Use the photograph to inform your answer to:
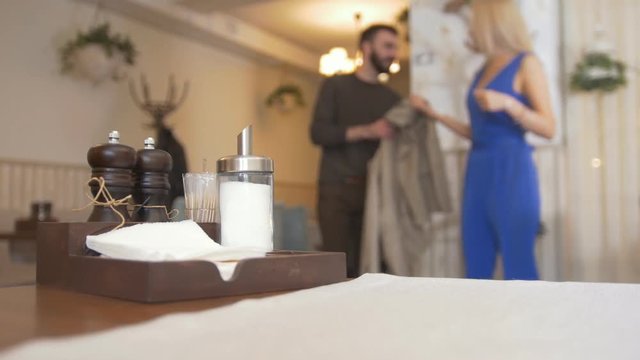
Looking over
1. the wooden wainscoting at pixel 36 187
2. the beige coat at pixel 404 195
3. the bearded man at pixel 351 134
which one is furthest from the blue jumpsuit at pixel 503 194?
the wooden wainscoting at pixel 36 187

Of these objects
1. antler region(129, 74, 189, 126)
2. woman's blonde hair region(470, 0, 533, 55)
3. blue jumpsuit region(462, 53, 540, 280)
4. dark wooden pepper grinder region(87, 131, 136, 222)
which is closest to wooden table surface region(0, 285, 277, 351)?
dark wooden pepper grinder region(87, 131, 136, 222)

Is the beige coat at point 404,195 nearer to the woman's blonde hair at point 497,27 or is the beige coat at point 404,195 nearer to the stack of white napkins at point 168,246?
the woman's blonde hair at point 497,27

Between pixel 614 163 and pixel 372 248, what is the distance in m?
1.17

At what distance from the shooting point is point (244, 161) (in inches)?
34.4

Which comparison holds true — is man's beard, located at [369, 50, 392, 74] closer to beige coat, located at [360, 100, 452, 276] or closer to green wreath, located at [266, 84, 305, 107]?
beige coat, located at [360, 100, 452, 276]

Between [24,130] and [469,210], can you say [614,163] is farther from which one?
[24,130]

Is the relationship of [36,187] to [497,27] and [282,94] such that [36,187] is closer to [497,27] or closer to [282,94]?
[282,94]

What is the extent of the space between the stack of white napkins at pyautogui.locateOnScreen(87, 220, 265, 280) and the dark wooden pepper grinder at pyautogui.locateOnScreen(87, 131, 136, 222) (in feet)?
0.25

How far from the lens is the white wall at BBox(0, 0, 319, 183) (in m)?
4.30

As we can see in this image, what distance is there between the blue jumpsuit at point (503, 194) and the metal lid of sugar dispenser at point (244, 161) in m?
2.10

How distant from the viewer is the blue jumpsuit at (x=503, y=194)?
2.77m

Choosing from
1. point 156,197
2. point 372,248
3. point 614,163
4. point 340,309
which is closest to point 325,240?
point 372,248

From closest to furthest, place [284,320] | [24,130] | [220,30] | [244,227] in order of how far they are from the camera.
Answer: [284,320] → [244,227] → [24,130] → [220,30]

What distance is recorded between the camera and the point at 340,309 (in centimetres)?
63
